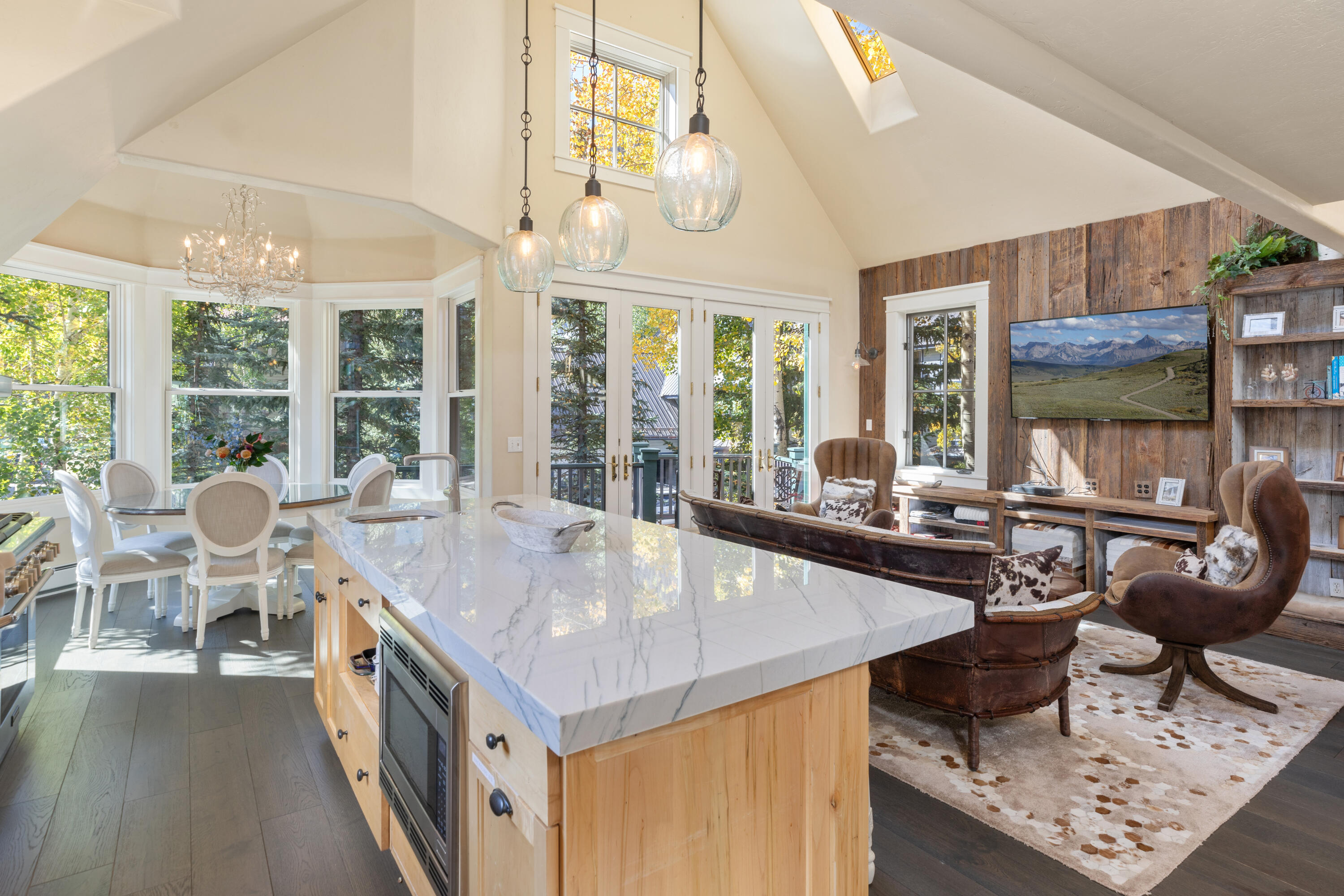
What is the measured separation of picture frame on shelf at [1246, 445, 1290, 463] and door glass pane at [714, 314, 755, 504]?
11.0ft

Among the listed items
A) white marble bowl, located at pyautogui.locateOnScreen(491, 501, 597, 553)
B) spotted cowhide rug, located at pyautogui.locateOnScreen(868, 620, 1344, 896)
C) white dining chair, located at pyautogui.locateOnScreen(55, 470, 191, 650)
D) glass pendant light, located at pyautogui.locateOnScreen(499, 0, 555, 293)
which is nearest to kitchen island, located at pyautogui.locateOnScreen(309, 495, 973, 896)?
white marble bowl, located at pyautogui.locateOnScreen(491, 501, 597, 553)

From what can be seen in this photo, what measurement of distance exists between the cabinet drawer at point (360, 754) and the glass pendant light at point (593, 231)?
1.62 meters

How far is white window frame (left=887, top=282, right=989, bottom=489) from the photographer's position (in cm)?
554

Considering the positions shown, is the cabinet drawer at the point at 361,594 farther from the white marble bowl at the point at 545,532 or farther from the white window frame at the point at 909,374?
the white window frame at the point at 909,374

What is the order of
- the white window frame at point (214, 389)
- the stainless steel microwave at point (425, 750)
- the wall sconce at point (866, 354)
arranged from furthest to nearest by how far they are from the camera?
1. the wall sconce at point (866, 354)
2. the white window frame at point (214, 389)
3. the stainless steel microwave at point (425, 750)

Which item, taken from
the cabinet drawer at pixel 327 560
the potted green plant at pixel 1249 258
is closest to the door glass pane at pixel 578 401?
the cabinet drawer at pixel 327 560

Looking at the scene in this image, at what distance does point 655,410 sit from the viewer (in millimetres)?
5207

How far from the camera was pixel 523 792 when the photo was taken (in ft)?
3.38

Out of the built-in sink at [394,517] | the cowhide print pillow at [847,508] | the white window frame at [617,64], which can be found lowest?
the cowhide print pillow at [847,508]

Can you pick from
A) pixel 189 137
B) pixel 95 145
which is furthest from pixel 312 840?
pixel 189 137

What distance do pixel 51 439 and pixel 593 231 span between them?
4668mm

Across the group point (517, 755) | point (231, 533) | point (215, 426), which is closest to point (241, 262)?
point (215, 426)

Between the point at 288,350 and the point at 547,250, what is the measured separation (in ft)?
13.0

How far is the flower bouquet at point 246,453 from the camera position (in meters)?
4.12
